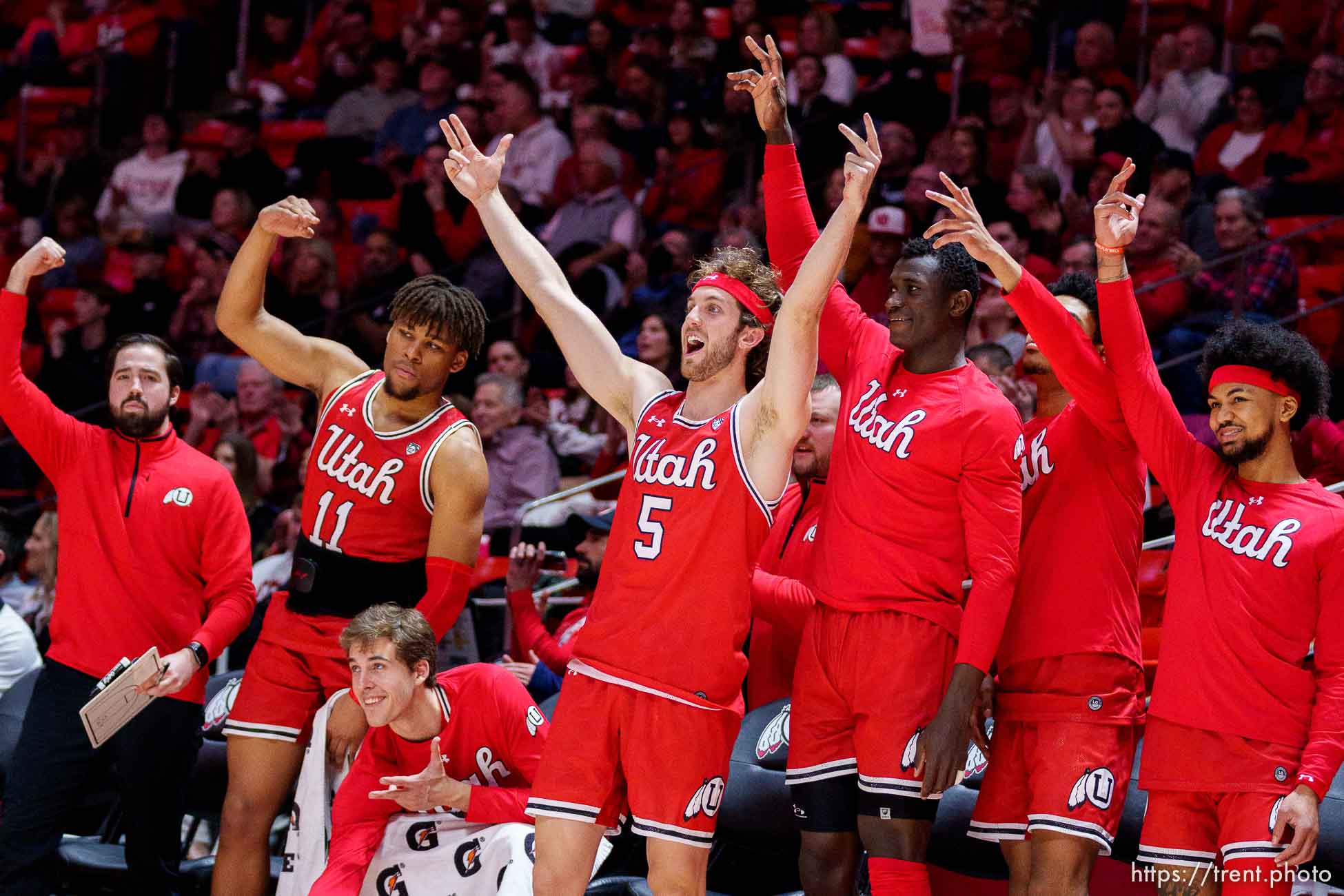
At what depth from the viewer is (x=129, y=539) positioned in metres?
5.74

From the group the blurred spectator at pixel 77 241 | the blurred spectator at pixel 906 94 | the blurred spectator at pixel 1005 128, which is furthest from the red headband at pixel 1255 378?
the blurred spectator at pixel 77 241

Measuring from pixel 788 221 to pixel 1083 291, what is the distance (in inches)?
36.5

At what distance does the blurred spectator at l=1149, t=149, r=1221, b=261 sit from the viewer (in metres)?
8.45

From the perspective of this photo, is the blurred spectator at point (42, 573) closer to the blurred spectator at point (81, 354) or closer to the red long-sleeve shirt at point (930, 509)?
the blurred spectator at point (81, 354)

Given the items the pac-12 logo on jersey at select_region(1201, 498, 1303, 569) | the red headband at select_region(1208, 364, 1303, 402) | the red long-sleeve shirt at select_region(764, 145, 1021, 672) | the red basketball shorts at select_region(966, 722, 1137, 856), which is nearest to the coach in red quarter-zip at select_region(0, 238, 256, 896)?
the red long-sleeve shirt at select_region(764, 145, 1021, 672)

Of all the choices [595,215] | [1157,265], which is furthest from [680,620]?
[595,215]

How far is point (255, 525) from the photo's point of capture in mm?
9133

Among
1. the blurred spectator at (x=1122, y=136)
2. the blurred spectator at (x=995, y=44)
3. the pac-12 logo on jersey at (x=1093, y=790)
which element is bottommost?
the pac-12 logo on jersey at (x=1093, y=790)

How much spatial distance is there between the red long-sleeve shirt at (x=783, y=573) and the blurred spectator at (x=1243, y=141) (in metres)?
4.47

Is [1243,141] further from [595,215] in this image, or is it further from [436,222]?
[436,222]

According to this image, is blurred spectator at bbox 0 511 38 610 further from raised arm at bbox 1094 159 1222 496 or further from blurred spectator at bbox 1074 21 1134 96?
blurred spectator at bbox 1074 21 1134 96

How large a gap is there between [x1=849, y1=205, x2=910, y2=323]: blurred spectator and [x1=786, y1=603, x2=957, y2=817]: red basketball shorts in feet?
15.0

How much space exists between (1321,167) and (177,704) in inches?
258

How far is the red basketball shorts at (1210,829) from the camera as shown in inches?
162
